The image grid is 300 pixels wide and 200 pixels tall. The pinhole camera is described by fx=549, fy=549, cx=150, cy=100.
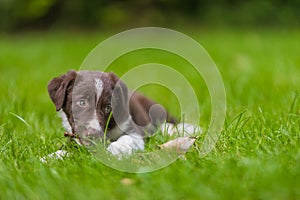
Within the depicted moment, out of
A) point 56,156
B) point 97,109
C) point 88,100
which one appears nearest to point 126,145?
point 97,109

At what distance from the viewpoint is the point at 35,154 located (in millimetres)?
4008

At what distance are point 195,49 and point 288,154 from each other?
811cm

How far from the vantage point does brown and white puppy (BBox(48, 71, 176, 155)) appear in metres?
4.41

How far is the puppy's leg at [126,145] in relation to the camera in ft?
13.5

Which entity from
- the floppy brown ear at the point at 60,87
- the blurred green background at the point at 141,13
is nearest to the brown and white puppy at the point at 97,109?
the floppy brown ear at the point at 60,87

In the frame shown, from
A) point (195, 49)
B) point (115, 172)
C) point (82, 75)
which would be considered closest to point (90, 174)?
point (115, 172)

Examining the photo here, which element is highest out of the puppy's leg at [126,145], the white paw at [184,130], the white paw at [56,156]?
the white paw at [184,130]

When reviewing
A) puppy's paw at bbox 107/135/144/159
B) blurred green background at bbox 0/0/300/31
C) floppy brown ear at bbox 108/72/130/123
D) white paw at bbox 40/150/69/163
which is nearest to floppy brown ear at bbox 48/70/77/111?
floppy brown ear at bbox 108/72/130/123

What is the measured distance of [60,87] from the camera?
4840mm

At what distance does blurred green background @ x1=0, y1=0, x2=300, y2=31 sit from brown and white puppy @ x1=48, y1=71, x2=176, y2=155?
37.7ft

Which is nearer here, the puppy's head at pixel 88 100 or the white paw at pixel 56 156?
the white paw at pixel 56 156

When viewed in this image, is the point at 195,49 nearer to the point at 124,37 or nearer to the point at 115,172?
the point at 124,37

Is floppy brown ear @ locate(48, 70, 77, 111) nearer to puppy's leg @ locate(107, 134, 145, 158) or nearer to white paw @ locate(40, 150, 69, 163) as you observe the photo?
puppy's leg @ locate(107, 134, 145, 158)

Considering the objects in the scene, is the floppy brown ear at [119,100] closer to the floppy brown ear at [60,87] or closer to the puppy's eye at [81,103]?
the puppy's eye at [81,103]
